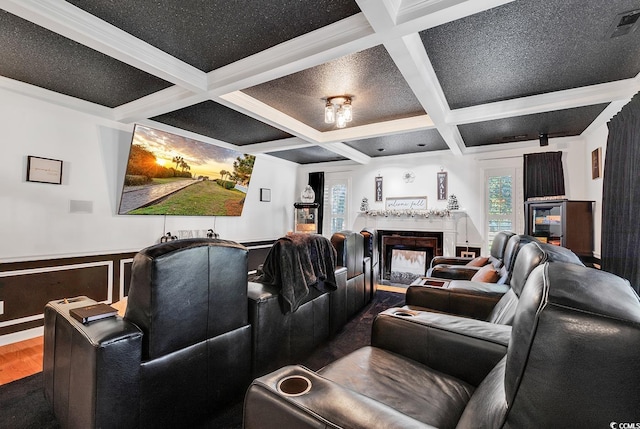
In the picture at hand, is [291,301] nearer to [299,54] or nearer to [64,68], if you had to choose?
[299,54]

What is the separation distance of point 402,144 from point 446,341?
13.5 ft

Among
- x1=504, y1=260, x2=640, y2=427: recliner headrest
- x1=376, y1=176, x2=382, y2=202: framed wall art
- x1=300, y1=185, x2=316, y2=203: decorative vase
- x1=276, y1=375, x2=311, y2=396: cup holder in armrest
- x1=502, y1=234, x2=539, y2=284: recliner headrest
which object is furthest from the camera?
x1=300, y1=185, x2=316, y2=203: decorative vase

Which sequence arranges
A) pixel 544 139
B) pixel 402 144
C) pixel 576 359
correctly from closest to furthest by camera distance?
pixel 576 359
pixel 544 139
pixel 402 144

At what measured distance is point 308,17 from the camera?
6.33ft

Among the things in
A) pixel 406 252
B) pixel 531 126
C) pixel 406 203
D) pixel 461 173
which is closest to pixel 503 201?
pixel 461 173

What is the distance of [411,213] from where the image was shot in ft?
18.4

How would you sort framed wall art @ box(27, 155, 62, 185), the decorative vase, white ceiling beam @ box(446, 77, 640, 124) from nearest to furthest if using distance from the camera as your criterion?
1. white ceiling beam @ box(446, 77, 640, 124)
2. framed wall art @ box(27, 155, 62, 185)
3. the decorative vase

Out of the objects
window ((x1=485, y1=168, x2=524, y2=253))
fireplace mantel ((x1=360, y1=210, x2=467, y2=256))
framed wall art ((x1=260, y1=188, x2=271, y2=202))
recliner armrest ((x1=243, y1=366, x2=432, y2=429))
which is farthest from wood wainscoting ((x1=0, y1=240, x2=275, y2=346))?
window ((x1=485, y1=168, x2=524, y2=253))

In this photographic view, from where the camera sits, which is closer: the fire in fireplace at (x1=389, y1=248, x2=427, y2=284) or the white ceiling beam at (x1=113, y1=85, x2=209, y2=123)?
the white ceiling beam at (x1=113, y1=85, x2=209, y2=123)

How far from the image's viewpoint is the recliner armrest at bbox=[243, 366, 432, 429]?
0.79 metres

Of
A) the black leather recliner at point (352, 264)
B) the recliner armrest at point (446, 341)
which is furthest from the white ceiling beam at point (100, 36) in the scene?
the recliner armrest at point (446, 341)

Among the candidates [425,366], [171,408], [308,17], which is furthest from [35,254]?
[425,366]

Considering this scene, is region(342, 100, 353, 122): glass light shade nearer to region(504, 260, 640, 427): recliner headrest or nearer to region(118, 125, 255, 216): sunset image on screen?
region(118, 125, 255, 216): sunset image on screen

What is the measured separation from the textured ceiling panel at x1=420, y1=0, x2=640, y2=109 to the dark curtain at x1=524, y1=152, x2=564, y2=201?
2.02 meters
